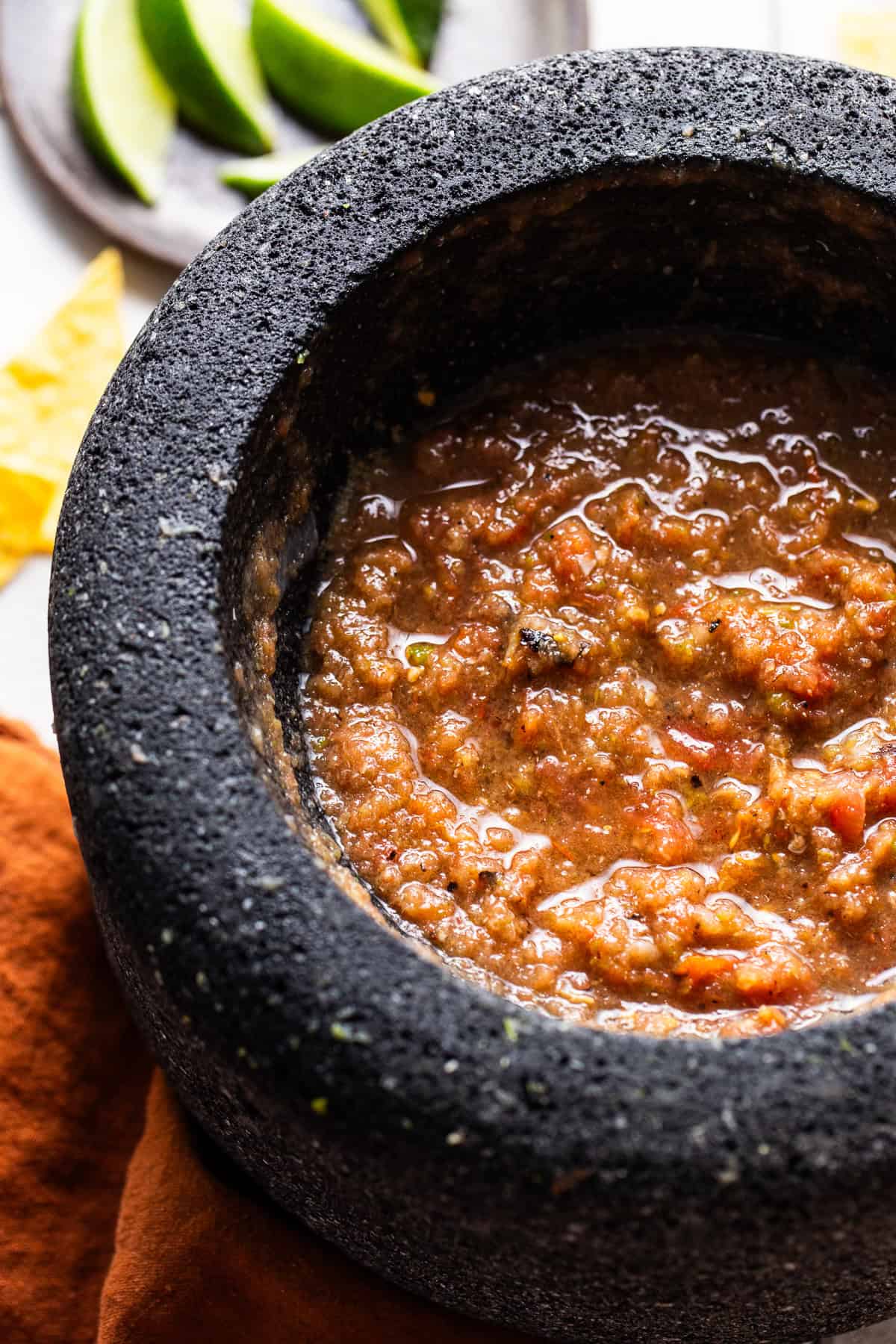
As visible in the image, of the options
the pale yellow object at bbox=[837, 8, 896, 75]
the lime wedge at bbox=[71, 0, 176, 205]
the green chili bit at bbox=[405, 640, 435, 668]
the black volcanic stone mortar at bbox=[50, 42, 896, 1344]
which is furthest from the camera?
the pale yellow object at bbox=[837, 8, 896, 75]

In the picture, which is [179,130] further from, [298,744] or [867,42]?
[298,744]

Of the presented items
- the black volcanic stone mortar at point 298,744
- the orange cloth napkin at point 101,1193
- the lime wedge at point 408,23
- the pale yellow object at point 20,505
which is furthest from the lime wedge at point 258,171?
the orange cloth napkin at point 101,1193

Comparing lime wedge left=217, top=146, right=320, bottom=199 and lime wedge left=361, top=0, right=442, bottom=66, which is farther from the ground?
lime wedge left=361, top=0, right=442, bottom=66

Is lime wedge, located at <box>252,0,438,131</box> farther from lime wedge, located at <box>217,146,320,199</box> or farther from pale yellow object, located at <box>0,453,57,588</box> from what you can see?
pale yellow object, located at <box>0,453,57,588</box>

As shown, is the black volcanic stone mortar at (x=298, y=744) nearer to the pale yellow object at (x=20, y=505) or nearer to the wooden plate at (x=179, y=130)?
the pale yellow object at (x=20, y=505)

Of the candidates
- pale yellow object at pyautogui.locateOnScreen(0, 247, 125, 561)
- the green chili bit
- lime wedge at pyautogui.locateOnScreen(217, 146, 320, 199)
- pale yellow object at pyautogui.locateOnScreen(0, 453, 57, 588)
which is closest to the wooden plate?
lime wedge at pyautogui.locateOnScreen(217, 146, 320, 199)

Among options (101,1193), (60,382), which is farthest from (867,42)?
(101,1193)
